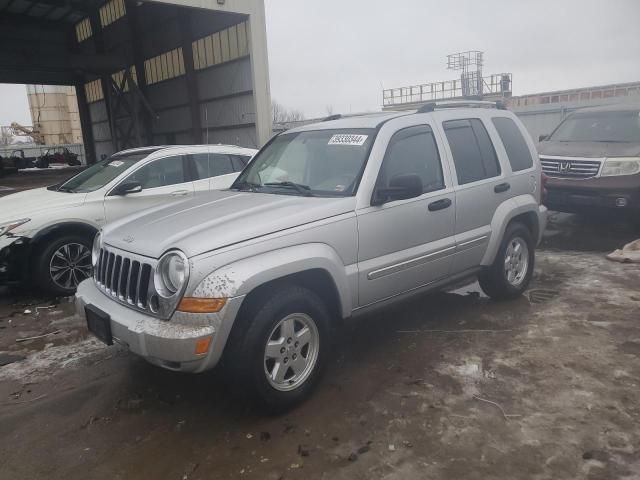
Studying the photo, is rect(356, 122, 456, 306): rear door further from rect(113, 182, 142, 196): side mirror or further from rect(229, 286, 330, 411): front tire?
rect(113, 182, 142, 196): side mirror

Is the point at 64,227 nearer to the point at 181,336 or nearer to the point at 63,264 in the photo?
the point at 63,264

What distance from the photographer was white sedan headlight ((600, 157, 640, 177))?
278 inches

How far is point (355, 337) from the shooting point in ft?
14.2

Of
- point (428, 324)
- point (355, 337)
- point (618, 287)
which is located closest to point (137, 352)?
point (355, 337)

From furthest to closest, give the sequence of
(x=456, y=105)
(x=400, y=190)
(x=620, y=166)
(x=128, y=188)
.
Answer: (x=620, y=166) < (x=128, y=188) < (x=456, y=105) < (x=400, y=190)

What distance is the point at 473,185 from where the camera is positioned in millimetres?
4301

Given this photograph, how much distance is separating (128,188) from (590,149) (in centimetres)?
677

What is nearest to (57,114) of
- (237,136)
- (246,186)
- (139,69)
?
(139,69)

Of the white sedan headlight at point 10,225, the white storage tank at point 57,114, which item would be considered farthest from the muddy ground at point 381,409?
the white storage tank at point 57,114

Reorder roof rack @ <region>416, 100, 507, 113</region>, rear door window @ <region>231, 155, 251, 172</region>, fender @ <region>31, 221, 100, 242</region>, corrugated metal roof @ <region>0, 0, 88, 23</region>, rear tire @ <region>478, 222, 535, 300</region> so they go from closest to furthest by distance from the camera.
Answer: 1. roof rack @ <region>416, 100, 507, 113</region>
2. rear tire @ <region>478, 222, 535, 300</region>
3. fender @ <region>31, 221, 100, 242</region>
4. rear door window @ <region>231, 155, 251, 172</region>
5. corrugated metal roof @ <region>0, 0, 88, 23</region>

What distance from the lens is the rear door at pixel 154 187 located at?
19.2 ft

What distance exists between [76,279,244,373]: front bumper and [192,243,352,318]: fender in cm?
9

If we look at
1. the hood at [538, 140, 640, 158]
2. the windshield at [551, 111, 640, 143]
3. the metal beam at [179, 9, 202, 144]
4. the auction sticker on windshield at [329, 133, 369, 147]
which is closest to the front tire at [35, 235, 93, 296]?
the auction sticker on windshield at [329, 133, 369, 147]

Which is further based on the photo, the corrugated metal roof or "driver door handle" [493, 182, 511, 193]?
the corrugated metal roof
